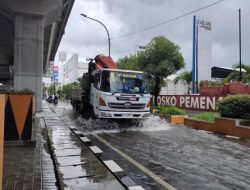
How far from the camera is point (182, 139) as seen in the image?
12602mm

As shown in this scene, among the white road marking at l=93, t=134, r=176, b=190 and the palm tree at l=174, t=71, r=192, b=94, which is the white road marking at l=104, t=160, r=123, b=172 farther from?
the palm tree at l=174, t=71, r=192, b=94

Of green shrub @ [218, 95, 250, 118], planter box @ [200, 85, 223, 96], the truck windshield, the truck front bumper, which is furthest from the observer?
planter box @ [200, 85, 223, 96]

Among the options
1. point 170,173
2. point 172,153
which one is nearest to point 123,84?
point 172,153

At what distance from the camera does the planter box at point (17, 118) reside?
981cm

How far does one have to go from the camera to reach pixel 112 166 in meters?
7.80

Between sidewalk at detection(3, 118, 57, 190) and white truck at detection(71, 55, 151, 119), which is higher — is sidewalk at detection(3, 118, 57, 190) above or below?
below

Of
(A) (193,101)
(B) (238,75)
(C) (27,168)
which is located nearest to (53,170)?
(C) (27,168)

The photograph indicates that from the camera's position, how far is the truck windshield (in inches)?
611

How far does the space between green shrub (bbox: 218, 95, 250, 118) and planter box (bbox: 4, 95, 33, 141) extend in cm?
796

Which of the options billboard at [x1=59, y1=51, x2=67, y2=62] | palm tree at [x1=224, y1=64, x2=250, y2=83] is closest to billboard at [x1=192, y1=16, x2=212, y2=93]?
palm tree at [x1=224, y1=64, x2=250, y2=83]

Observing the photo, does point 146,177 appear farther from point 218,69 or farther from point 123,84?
point 218,69

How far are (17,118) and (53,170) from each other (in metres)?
2.96

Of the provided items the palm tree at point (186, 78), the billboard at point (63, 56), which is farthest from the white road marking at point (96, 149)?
the billboard at point (63, 56)

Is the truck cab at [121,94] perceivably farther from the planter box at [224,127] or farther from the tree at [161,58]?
the tree at [161,58]
